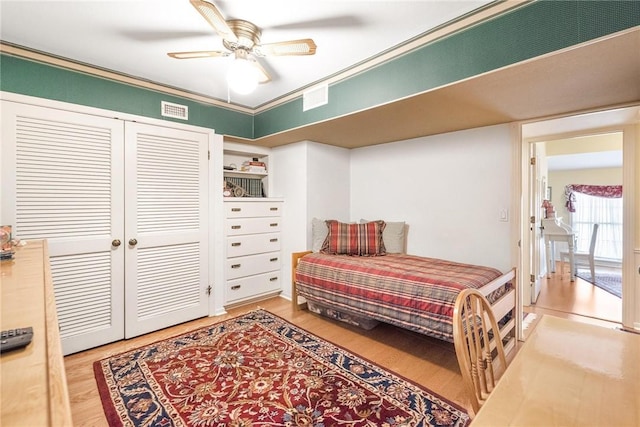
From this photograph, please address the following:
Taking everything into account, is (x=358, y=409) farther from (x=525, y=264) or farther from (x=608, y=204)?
(x=608, y=204)

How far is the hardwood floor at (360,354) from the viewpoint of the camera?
5.98 ft

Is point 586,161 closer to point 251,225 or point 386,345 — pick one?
point 386,345

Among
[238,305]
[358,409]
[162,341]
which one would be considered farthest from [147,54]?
[358,409]

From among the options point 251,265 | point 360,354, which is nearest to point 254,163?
point 251,265

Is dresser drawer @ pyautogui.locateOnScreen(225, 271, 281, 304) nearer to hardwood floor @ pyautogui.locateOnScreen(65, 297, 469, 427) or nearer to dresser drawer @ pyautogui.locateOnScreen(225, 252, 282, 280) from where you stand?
dresser drawer @ pyautogui.locateOnScreen(225, 252, 282, 280)

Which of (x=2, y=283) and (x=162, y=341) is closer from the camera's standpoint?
(x=2, y=283)

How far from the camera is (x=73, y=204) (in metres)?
2.37

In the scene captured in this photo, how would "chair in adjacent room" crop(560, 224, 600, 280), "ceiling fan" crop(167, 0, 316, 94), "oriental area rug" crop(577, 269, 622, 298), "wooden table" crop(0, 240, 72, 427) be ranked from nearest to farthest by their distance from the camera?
"wooden table" crop(0, 240, 72, 427) < "ceiling fan" crop(167, 0, 316, 94) < "oriental area rug" crop(577, 269, 622, 298) < "chair in adjacent room" crop(560, 224, 600, 280)

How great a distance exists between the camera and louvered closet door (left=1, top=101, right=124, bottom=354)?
2.16 m

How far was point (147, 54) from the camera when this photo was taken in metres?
2.27

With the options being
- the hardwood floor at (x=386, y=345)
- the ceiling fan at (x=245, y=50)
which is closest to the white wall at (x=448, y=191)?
the hardwood floor at (x=386, y=345)

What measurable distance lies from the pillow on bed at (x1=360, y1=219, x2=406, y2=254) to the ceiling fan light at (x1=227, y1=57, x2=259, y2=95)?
7.21 feet

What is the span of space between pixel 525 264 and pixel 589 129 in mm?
1620

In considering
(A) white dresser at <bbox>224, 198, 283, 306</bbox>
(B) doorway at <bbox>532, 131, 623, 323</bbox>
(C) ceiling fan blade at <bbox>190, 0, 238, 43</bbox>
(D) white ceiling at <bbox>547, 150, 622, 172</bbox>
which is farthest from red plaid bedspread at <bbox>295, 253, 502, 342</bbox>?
(D) white ceiling at <bbox>547, 150, 622, 172</bbox>
